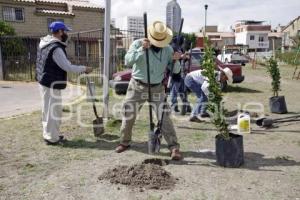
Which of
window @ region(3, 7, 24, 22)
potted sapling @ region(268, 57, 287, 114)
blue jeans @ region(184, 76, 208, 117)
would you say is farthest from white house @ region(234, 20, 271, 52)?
blue jeans @ region(184, 76, 208, 117)

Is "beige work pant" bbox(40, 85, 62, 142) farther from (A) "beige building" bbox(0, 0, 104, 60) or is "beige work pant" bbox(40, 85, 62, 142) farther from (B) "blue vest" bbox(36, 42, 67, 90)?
(A) "beige building" bbox(0, 0, 104, 60)

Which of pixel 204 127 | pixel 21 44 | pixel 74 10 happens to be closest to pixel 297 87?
pixel 204 127

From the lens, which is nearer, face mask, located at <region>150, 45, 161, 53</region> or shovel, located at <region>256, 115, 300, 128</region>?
face mask, located at <region>150, 45, 161, 53</region>

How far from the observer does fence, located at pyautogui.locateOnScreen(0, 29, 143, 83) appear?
16.3m

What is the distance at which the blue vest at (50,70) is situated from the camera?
634 centimetres

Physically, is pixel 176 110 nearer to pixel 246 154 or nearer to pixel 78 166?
pixel 246 154

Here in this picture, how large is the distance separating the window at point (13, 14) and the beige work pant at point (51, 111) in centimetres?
3065

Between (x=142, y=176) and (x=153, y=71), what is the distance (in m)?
1.64

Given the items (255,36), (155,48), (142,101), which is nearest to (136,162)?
(142,101)

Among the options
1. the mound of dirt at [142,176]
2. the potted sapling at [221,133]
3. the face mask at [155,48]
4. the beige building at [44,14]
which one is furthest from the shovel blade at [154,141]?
the beige building at [44,14]

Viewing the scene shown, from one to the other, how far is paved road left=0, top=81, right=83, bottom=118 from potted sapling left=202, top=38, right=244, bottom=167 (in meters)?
5.90

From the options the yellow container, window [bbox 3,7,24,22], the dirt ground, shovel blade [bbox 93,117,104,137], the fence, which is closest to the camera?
the dirt ground

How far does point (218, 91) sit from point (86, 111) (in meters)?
5.16

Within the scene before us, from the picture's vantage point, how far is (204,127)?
8281 millimetres
